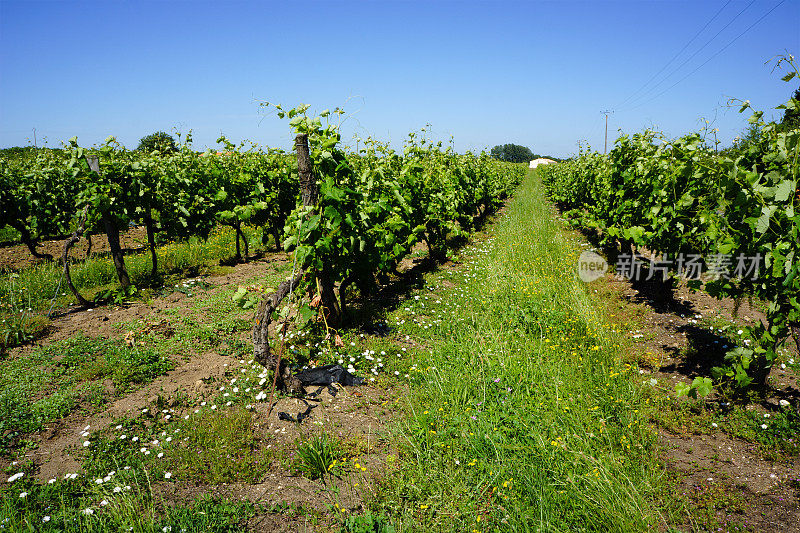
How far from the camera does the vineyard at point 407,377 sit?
11.2ft

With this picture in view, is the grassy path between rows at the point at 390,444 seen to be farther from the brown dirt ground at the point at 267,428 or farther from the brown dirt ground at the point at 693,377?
the brown dirt ground at the point at 693,377

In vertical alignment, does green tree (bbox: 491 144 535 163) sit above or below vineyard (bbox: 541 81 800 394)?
above

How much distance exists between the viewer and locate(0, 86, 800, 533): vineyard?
341cm

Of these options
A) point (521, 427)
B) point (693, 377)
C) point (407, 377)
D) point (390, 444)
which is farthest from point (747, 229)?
point (390, 444)

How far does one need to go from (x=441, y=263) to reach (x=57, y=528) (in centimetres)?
885

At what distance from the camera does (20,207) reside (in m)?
11.6

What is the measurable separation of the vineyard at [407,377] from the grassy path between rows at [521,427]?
0.09 feet

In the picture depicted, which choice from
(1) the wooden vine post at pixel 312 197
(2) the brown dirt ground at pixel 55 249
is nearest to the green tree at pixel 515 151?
(2) the brown dirt ground at pixel 55 249

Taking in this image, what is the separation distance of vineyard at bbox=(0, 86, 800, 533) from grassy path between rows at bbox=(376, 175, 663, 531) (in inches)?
1.1

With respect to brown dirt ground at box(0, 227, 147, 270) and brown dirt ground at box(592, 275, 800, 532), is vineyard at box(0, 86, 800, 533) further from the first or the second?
brown dirt ground at box(0, 227, 147, 270)

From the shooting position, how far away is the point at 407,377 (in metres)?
5.27

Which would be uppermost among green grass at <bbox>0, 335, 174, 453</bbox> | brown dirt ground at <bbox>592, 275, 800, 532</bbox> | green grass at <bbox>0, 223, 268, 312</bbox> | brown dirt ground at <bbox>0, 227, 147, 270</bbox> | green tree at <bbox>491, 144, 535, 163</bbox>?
green tree at <bbox>491, 144, 535, 163</bbox>

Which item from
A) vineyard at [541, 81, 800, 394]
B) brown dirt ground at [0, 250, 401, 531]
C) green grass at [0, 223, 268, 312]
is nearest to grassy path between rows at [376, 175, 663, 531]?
brown dirt ground at [0, 250, 401, 531]

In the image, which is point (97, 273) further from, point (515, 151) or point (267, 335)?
point (515, 151)
